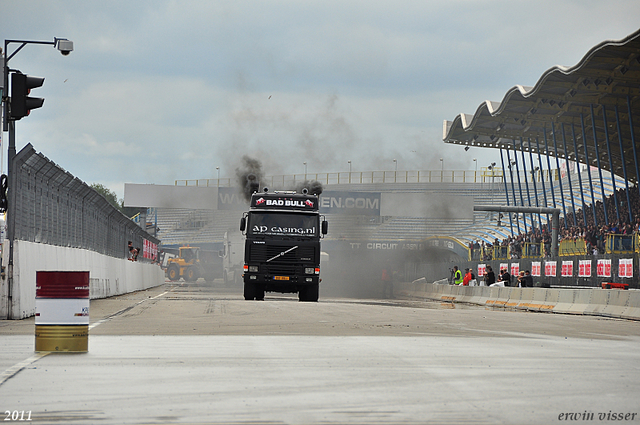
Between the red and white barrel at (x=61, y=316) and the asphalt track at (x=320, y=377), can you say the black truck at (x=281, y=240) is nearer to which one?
the asphalt track at (x=320, y=377)

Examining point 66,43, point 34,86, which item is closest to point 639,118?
point 66,43

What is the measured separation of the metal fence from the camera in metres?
16.2

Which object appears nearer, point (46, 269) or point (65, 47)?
point (46, 269)

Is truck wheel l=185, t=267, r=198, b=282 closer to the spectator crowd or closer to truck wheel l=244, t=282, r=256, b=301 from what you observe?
the spectator crowd

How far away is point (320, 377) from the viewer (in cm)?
751

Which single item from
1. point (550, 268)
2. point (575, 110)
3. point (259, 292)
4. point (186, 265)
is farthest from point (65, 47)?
point (186, 265)

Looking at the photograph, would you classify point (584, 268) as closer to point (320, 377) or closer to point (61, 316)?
point (61, 316)

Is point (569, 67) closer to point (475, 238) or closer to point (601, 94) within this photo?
point (601, 94)

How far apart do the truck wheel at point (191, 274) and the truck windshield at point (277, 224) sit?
145 ft

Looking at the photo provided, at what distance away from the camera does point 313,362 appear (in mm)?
8664

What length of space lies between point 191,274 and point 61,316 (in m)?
61.5

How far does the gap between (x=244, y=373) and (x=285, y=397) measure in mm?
1411

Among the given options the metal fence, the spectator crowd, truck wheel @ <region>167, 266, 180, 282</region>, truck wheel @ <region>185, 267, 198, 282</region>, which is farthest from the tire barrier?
truck wheel @ <region>167, 266, 180, 282</region>

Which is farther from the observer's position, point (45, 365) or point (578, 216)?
point (578, 216)
